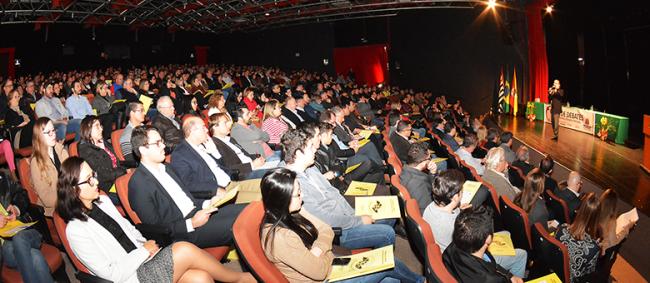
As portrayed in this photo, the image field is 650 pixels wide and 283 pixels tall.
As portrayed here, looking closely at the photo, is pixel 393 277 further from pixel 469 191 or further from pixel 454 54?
pixel 454 54

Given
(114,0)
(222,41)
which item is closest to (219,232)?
(114,0)

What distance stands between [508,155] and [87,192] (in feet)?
15.4

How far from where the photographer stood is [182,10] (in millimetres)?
13656

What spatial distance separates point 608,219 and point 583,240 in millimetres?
397

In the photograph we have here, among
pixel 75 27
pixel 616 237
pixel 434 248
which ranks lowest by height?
pixel 616 237

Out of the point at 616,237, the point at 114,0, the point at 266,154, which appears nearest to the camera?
the point at 616,237

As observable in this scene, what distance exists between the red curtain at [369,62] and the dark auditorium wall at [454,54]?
1.49 feet

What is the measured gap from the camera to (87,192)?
1.90 meters

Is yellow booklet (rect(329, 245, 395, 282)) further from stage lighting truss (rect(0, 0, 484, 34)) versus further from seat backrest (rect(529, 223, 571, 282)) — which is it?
stage lighting truss (rect(0, 0, 484, 34))

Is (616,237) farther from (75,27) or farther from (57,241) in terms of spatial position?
(75,27)

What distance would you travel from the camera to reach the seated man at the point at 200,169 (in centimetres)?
260

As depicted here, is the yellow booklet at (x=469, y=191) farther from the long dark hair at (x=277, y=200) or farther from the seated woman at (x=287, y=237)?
the long dark hair at (x=277, y=200)

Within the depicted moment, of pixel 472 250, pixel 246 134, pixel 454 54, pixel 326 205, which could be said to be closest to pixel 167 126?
pixel 246 134

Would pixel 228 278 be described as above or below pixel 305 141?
below
